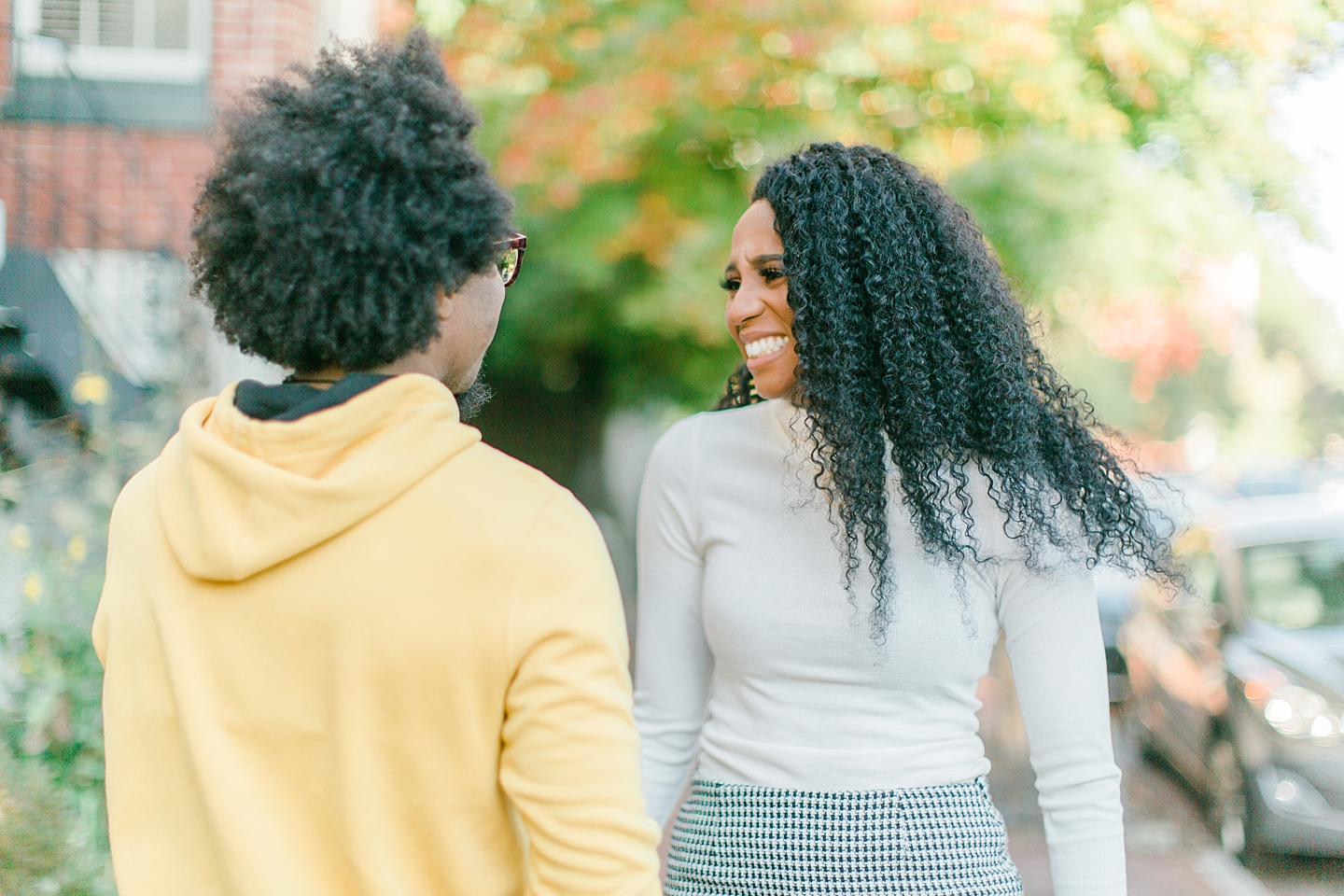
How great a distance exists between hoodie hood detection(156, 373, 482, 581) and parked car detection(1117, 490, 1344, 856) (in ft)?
14.1

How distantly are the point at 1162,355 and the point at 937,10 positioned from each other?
17.0 ft

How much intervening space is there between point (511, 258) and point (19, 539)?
2764mm

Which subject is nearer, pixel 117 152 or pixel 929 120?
pixel 929 120

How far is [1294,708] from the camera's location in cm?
525

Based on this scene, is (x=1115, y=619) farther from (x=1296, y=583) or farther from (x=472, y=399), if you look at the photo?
(x=472, y=399)

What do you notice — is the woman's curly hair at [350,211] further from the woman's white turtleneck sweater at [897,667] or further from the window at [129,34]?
the window at [129,34]

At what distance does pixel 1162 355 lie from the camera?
9164mm

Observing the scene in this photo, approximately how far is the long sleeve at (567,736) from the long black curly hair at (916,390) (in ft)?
2.23

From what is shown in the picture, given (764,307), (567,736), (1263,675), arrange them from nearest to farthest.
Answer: (567,736) < (764,307) < (1263,675)

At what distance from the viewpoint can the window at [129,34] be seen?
6.30m

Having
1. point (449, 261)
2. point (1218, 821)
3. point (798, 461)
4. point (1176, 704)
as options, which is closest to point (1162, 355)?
point (1176, 704)

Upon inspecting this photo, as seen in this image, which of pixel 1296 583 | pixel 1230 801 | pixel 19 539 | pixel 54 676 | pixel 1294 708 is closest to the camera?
pixel 54 676

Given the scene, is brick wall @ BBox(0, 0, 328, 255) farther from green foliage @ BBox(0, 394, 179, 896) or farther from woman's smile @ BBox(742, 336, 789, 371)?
woman's smile @ BBox(742, 336, 789, 371)

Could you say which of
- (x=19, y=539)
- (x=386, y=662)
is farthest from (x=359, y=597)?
(x=19, y=539)
